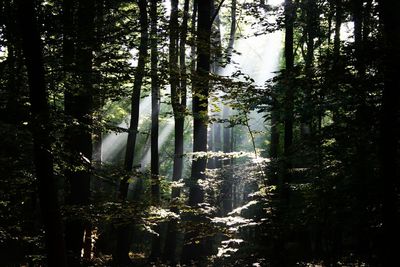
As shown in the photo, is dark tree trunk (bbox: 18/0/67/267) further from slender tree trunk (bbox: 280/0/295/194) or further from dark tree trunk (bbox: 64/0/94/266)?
slender tree trunk (bbox: 280/0/295/194)

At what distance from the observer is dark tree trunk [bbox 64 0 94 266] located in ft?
20.5

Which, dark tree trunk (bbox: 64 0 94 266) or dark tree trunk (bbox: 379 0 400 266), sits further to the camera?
dark tree trunk (bbox: 64 0 94 266)

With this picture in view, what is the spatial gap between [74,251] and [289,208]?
5.85 metres

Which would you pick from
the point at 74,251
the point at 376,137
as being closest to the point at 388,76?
the point at 376,137

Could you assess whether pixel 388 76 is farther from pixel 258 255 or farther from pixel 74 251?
pixel 74 251

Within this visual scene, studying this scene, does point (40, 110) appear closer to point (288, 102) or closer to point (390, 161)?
point (288, 102)

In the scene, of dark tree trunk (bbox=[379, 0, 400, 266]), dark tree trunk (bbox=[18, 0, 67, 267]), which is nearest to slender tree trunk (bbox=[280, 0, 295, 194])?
dark tree trunk (bbox=[379, 0, 400, 266])

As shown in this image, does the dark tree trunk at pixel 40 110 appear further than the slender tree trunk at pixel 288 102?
Yes

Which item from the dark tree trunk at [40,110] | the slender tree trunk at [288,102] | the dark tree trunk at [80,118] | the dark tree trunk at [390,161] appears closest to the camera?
the dark tree trunk at [390,161]

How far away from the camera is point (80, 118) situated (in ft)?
28.4

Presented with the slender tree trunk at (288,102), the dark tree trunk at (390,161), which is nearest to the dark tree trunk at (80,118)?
the slender tree trunk at (288,102)

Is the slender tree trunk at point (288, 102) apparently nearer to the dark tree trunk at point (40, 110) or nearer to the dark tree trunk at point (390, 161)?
the dark tree trunk at point (390, 161)

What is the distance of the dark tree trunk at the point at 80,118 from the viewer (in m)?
6.25

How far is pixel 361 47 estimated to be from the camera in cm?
464
